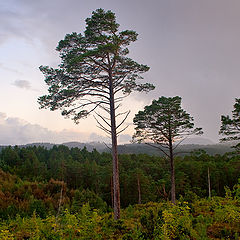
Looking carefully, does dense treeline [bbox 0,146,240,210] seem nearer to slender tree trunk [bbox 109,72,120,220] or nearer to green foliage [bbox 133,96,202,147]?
green foliage [bbox 133,96,202,147]

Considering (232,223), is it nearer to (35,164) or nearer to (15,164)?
(35,164)

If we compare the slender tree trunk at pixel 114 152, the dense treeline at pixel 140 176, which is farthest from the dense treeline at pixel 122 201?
the slender tree trunk at pixel 114 152

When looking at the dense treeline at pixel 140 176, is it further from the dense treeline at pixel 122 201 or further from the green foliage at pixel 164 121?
the green foliage at pixel 164 121

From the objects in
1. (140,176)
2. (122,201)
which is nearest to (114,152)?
(140,176)

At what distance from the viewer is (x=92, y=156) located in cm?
6706

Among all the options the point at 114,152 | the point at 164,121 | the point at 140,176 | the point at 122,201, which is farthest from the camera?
the point at 122,201

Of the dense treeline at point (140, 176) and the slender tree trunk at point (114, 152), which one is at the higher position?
the slender tree trunk at point (114, 152)

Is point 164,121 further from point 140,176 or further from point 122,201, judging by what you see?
point 122,201

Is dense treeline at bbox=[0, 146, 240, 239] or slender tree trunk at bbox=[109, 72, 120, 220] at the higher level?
slender tree trunk at bbox=[109, 72, 120, 220]

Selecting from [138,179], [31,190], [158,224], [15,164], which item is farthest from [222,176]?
[15,164]

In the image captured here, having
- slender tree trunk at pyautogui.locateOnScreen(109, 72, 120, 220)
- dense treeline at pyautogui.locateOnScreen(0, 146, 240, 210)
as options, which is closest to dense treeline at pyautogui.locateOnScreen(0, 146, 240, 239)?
dense treeline at pyautogui.locateOnScreen(0, 146, 240, 210)

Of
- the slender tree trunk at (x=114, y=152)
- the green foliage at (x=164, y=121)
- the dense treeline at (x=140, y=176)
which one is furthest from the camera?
the dense treeline at (x=140, y=176)

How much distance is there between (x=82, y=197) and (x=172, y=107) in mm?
16555

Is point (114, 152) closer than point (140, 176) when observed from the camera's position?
Yes
